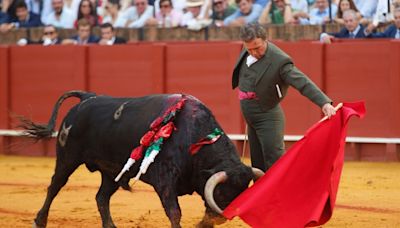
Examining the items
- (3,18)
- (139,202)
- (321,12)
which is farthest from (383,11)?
(3,18)

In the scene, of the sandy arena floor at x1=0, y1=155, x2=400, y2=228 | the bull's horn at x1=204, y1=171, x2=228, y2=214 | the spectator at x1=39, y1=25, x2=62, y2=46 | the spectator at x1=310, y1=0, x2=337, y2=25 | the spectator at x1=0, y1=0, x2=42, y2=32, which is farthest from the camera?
the spectator at x1=0, y1=0, x2=42, y2=32

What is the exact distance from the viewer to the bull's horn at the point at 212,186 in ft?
20.9

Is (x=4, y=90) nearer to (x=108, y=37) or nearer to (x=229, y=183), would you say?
(x=108, y=37)

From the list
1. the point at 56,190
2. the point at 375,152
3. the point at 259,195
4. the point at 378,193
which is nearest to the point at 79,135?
the point at 56,190

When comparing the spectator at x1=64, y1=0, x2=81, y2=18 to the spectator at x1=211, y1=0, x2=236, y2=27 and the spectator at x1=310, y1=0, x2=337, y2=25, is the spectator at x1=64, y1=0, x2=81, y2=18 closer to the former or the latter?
the spectator at x1=211, y1=0, x2=236, y2=27

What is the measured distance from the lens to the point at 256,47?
6711mm

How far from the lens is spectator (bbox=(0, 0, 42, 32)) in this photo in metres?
15.6

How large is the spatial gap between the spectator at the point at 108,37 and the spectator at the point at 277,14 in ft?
6.59

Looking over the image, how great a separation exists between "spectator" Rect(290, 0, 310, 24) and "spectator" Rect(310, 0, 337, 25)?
0.09 meters

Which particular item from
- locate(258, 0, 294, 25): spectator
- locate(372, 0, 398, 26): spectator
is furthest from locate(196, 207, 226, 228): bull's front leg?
locate(258, 0, 294, 25): spectator

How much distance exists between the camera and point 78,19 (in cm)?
1448

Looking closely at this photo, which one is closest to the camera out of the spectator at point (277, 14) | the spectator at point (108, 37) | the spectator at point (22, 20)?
the spectator at point (277, 14)

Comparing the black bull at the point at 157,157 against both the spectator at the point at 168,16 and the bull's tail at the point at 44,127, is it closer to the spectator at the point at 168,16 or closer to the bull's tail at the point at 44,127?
the bull's tail at the point at 44,127

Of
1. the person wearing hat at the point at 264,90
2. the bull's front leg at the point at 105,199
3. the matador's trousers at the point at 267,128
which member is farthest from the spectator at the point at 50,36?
the matador's trousers at the point at 267,128
